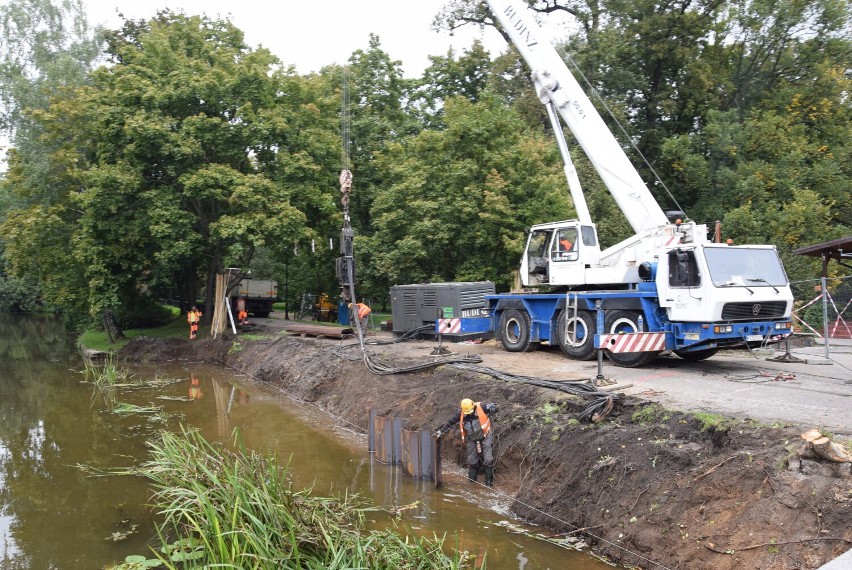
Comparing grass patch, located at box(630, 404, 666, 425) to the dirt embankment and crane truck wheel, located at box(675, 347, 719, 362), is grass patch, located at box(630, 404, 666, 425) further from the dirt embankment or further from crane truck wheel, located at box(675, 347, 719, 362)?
crane truck wheel, located at box(675, 347, 719, 362)

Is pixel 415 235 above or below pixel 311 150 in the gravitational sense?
below

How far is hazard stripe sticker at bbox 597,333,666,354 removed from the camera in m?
11.8

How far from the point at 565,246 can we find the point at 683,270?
10.5ft

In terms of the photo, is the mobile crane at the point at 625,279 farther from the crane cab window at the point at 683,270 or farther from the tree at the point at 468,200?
the tree at the point at 468,200

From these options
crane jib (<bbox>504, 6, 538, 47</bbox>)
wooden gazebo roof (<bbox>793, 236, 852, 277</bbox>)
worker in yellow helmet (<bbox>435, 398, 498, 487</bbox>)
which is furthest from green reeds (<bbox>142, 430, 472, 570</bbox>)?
crane jib (<bbox>504, 6, 538, 47</bbox>)

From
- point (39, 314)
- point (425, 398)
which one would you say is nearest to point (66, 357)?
point (425, 398)

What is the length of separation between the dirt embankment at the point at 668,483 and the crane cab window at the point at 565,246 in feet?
15.0

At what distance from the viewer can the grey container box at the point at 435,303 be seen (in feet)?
59.6

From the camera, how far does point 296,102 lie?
24859 millimetres

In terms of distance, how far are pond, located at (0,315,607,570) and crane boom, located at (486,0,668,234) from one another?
23.9 ft

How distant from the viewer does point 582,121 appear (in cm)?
1430

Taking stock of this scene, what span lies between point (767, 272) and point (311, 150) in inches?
664

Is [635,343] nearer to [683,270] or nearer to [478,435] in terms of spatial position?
[683,270]

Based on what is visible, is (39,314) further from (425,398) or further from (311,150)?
(425,398)
